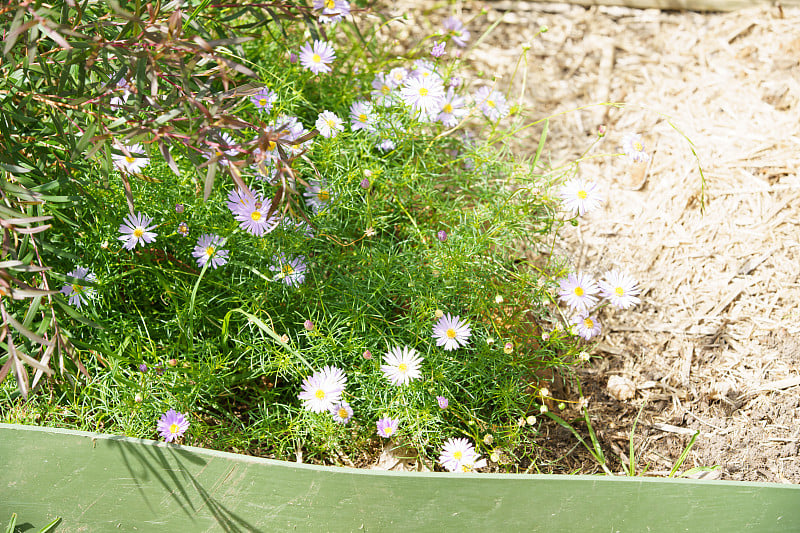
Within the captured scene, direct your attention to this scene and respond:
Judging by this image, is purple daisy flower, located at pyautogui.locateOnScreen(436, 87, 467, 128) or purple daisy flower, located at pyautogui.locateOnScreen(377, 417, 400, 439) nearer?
purple daisy flower, located at pyautogui.locateOnScreen(377, 417, 400, 439)

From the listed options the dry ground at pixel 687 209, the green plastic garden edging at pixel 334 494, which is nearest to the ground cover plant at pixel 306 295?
the green plastic garden edging at pixel 334 494

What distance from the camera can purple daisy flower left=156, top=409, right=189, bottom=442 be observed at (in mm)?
1385

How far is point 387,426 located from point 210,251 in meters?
0.56

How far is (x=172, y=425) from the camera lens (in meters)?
1.39

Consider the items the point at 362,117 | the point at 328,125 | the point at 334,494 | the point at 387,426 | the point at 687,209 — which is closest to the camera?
the point at 334,494

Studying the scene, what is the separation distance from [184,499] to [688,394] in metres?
1.28

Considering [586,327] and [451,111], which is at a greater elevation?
[451,111]

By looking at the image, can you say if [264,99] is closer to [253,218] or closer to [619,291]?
[253,218]

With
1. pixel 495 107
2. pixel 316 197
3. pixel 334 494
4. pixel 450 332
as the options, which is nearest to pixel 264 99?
pixel 316 197

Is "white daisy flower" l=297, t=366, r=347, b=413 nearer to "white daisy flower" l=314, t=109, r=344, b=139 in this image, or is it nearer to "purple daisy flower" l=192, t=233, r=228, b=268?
"purple daisy flower" l=192, t=233, r=228, b=268

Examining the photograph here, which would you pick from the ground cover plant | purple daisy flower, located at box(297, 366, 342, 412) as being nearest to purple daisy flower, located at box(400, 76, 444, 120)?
the ground cover plant

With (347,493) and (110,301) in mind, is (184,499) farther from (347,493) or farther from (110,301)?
(110,301)

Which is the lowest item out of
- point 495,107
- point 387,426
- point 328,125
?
point 387,426

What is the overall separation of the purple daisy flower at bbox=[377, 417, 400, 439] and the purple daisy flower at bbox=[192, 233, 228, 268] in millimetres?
509
